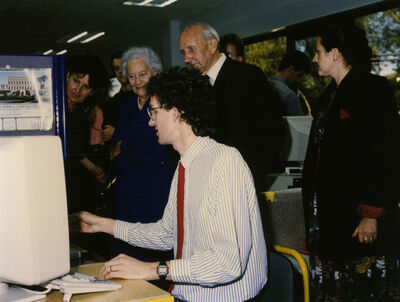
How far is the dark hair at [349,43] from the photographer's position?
2068 millimetres

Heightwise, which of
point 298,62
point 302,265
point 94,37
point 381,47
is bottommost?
point 302,265

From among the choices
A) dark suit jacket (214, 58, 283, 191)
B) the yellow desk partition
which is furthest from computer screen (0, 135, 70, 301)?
dark suit jacket (214, 58, 283, 191)

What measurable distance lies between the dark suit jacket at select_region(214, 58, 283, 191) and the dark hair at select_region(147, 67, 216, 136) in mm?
642

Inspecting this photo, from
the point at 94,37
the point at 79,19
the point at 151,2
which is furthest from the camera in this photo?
the point at 94,37

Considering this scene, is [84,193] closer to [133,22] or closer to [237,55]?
[237,55]

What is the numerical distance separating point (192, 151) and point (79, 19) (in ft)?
25.8

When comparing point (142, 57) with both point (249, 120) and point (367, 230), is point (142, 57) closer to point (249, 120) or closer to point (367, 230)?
point (249, 120)

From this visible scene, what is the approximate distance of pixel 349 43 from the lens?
6.79 ft

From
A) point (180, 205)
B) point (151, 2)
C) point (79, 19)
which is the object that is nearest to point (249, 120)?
point (180, 205)

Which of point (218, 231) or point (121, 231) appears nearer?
point (218, 231)

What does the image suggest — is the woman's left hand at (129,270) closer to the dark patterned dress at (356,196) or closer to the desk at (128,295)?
the desk at (128,295)

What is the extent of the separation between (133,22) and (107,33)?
122cm

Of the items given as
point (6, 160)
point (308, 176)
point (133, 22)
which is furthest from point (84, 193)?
point (133, 22)

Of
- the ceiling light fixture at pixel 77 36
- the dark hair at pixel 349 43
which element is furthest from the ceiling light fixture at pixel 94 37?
the dark hair at pixel 349 43
